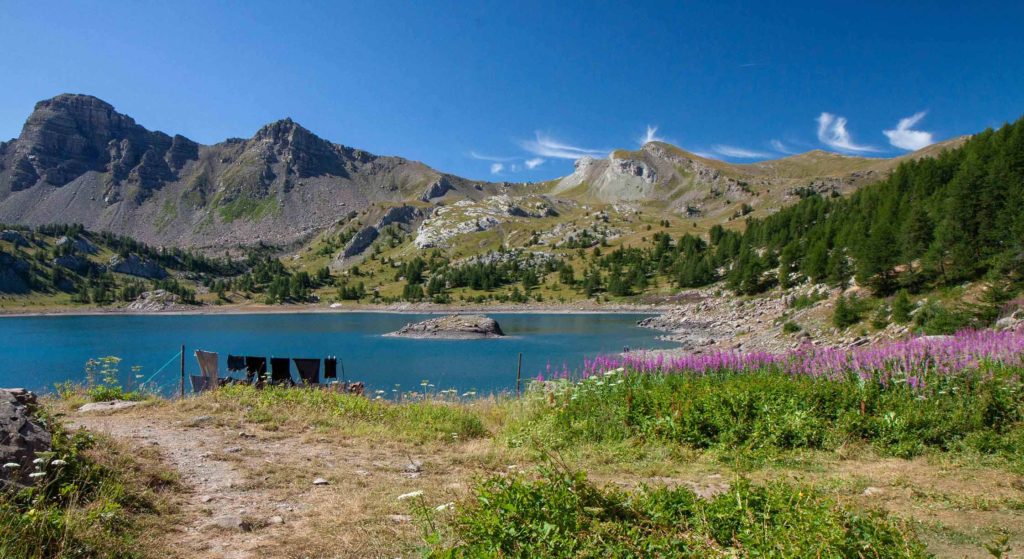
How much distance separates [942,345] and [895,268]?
1742 inches

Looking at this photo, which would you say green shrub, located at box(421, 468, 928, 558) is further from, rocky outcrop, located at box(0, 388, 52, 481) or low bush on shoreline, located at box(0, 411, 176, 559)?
rocky outcrop, located at box(0, 388, 52, 481)

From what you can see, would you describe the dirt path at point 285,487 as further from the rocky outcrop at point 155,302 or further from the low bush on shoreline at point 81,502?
the rocky outcrop at point 155,302

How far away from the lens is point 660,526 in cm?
468

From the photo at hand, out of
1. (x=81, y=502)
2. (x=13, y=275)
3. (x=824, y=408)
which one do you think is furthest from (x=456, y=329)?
(x=13, y=275)

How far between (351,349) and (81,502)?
203ft

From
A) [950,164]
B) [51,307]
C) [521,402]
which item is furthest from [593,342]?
[51,307]

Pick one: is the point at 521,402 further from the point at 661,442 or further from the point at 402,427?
the point at 661,442

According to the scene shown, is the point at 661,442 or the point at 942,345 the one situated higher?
the point at 942,345

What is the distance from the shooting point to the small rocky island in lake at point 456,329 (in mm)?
78875

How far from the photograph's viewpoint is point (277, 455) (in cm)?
878

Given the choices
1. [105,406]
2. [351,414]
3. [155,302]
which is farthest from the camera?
[155,302]

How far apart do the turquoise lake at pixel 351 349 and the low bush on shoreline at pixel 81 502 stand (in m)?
21.3

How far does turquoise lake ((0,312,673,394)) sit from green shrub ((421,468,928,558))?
21.3 metres

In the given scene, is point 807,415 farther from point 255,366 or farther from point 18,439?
A: point 255,366
